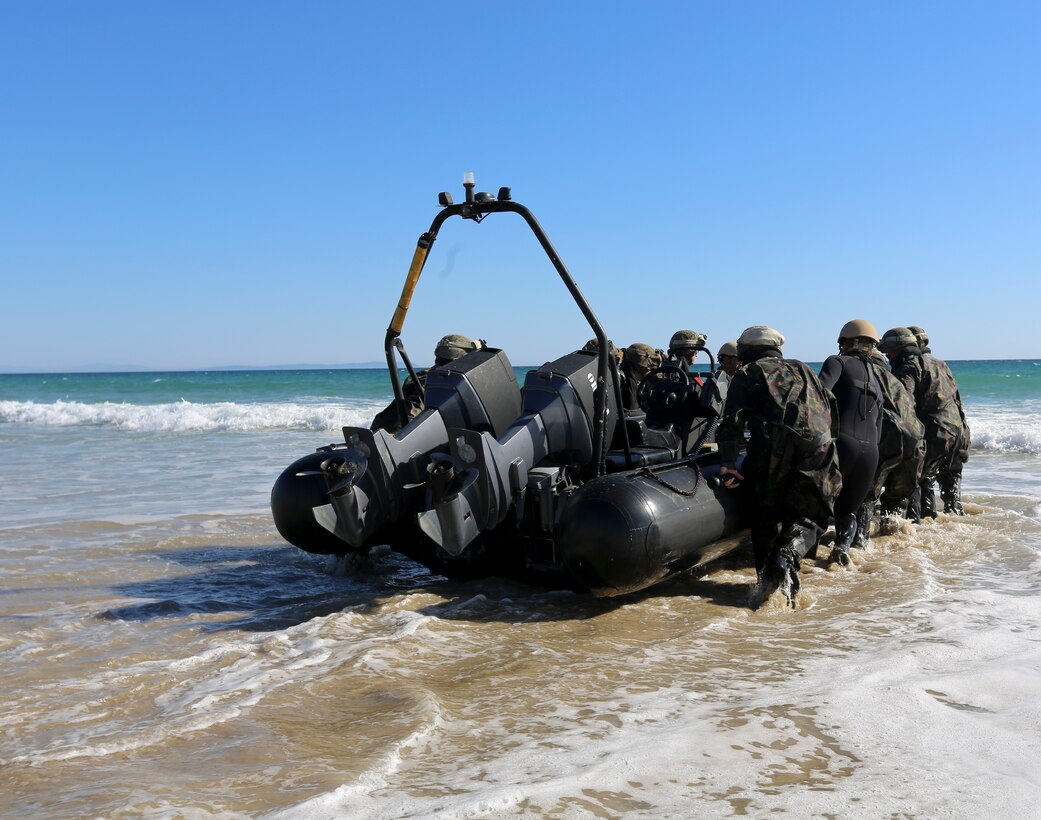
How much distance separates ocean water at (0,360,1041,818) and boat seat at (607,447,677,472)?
802mm

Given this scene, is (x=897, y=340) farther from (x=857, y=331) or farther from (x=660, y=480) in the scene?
(x=660, y=480)

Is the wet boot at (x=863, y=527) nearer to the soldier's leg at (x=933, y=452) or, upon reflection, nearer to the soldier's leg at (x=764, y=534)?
the soldier's leg at (x=933, y=452)

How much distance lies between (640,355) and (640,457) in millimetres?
1094

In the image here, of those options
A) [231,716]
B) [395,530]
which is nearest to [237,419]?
[395,530]

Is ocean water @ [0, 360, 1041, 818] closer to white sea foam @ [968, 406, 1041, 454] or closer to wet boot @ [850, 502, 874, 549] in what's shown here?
wet boot @ [850, 502, 874, 549]

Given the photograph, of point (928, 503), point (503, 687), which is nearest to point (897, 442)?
point (928, 503)

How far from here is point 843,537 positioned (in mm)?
7109

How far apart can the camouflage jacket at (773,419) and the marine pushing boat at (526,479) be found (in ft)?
1.03

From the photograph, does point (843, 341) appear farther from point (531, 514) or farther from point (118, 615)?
point (118, 615)

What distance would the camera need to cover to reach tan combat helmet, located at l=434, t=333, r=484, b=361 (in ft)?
24.0

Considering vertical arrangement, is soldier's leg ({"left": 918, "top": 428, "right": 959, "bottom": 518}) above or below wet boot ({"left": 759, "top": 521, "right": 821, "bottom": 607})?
above

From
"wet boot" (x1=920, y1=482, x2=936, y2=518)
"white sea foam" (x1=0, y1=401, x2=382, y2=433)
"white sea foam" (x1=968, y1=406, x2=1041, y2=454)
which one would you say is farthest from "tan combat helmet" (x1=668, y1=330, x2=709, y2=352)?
"white sea foam" (x1=0, y1=401, x2=382, y2=433)

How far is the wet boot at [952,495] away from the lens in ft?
31.3

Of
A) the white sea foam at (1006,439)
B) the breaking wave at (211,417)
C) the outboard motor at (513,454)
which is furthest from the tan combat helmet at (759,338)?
the breaking wave at (211,417)
